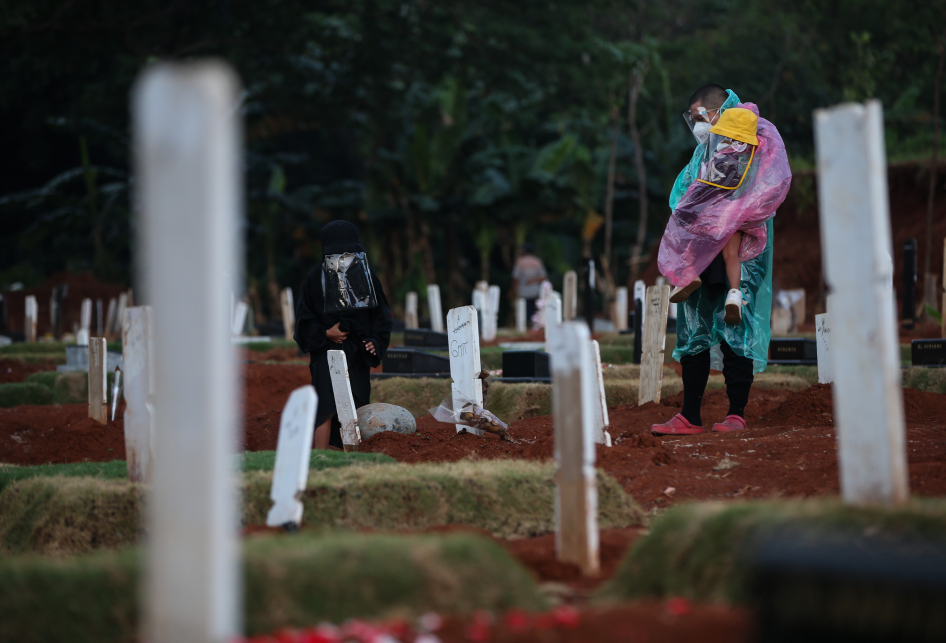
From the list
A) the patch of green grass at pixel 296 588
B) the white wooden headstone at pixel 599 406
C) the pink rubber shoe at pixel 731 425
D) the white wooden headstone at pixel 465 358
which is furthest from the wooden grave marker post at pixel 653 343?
the patch of green grass at pixel 296 588

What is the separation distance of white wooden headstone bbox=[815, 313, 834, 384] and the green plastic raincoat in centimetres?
112

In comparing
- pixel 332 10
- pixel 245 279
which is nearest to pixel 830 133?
pixel 332 10

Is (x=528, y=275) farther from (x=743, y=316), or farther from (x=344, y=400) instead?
(x=344, y=400)

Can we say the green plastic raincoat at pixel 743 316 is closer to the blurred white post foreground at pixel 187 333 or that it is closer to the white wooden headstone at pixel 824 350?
the white wooden headstone at pixel 824 350

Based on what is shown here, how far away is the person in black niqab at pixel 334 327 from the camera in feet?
22.4

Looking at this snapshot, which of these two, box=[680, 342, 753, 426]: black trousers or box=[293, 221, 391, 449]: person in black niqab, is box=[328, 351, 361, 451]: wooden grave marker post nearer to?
box=[293, 221, 391, 449]: person in black niqab

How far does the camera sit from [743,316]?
248 inches

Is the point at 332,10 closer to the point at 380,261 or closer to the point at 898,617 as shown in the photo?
the point at 380,261

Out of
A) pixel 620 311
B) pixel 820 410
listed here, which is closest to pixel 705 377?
pixel 820 410

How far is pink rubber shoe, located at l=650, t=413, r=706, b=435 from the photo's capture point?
249 inches

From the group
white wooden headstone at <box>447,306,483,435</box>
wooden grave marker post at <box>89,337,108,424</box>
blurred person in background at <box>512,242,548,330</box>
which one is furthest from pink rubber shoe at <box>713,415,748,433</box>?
blurred person in background at <box>512,242,548,330</box>

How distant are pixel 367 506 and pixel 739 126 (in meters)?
3.32

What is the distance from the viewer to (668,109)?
77.0ft

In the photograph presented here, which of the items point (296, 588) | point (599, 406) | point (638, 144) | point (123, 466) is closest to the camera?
point (296, 588)
